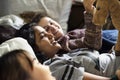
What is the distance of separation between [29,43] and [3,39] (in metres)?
0.16

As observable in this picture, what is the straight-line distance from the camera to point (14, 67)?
0.98 meters

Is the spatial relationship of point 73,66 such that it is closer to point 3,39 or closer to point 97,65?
point 97,65

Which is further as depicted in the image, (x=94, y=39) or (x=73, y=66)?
(x=94, y=39)

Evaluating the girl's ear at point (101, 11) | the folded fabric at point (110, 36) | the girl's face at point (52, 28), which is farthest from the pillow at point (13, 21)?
the girl's ear at point (101, 11)

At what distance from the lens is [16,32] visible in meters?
1.62

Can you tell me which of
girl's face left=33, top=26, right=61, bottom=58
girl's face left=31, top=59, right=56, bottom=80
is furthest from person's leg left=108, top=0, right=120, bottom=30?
girl's face left=33, top=26, right=61, bottom=58

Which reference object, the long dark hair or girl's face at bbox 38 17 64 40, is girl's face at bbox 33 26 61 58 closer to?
girl's face at bbox 38 17 64 40

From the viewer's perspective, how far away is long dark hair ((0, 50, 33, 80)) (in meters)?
0.97

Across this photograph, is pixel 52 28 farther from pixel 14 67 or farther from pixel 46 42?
pixel 14 67

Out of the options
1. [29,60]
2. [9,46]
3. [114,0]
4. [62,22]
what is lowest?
[62,22]

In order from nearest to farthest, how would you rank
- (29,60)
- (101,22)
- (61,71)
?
(29,60) → (101,22) → (61,71)

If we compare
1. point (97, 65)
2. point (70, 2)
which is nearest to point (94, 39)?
point (97, 65)

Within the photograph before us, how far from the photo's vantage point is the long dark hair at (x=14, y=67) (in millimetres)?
968

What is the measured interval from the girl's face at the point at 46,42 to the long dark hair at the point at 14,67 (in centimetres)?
44
